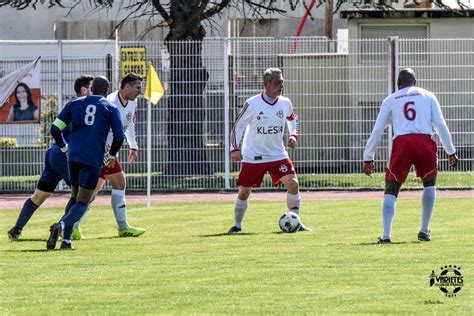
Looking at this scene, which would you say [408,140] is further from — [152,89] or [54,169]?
[152,89]

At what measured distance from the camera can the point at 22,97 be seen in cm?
2664

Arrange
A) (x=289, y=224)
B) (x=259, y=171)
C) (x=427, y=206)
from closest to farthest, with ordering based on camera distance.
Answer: (x=427, y=206)
(x=289, y=224)
(x=259, y=171)

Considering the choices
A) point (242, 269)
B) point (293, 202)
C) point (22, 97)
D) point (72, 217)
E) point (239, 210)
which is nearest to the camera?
point (242, 269)

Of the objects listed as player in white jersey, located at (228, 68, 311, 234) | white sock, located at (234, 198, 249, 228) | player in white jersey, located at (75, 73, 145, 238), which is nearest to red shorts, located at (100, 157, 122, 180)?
player in white jersey, located at (75, 73, 145, 238)

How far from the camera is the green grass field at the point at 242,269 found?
9.77 meters

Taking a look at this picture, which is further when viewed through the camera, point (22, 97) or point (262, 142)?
point (22, 97)

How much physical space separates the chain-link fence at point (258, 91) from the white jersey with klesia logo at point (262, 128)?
32.0 ft

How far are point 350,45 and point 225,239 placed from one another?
12.0 metres

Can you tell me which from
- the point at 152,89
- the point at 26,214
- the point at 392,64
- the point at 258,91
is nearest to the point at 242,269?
the point at 26,214

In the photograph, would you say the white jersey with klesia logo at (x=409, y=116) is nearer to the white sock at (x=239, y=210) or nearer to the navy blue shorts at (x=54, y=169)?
the white sock at (x=239, y=210)

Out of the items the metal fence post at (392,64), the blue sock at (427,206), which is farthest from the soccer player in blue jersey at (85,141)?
the metal fence post at (392,64)

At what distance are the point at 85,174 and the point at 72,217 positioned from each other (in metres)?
0.48

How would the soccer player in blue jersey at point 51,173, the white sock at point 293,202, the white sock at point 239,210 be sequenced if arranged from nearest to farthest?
1. the soccer player in blue jersey at point 51,173
2. the white sock at point 239,210
3. the white sock at point 293,202

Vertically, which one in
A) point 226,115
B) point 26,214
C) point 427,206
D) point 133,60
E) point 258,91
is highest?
point 133,60
